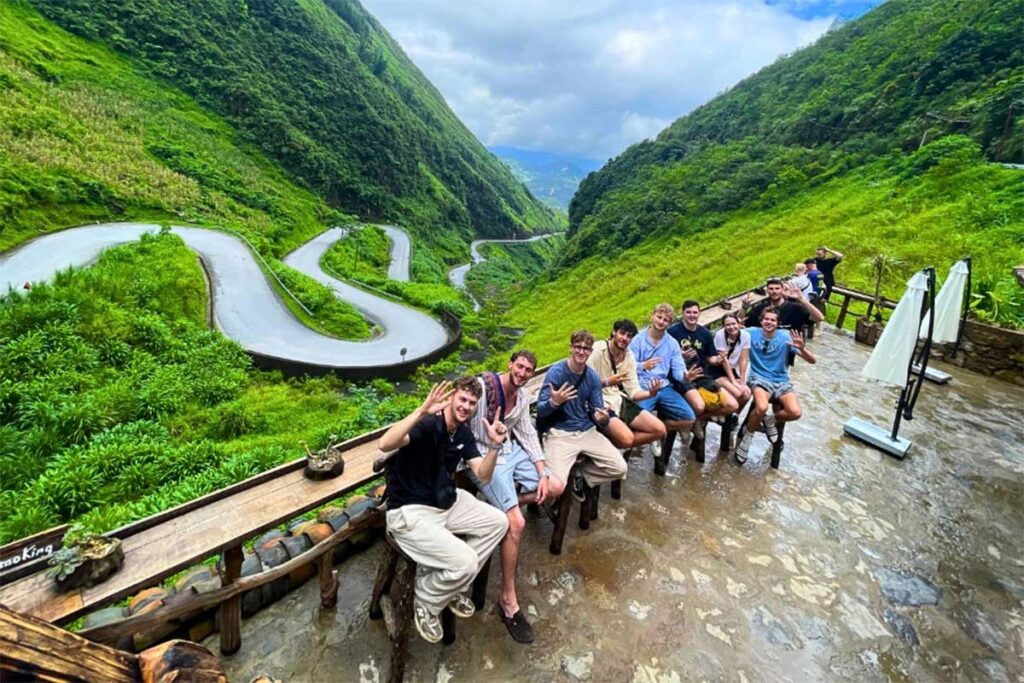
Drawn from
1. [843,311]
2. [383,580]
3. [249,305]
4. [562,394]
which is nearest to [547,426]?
[562,394]

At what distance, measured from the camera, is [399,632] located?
2.84 meters

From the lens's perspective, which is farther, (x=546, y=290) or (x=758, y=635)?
(x=546, y=290)

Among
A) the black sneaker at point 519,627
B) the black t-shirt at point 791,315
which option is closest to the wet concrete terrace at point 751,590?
the black sneaker at point 519,627

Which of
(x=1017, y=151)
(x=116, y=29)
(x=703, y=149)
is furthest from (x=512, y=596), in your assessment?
(x=116, y=29)

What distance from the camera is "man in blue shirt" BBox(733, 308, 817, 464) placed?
18.3 feet

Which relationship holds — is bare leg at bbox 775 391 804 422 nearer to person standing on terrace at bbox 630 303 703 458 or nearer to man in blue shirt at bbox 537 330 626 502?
person standing on terrace at bbox 630 303 703 458

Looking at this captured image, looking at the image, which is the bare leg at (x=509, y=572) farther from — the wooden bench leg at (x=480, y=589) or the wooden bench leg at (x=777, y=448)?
the wooden bench leg at (x=777, y=448)

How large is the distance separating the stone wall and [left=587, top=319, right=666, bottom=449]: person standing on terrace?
876 centimetres

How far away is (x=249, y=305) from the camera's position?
21.5 m

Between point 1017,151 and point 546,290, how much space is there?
27.6 m

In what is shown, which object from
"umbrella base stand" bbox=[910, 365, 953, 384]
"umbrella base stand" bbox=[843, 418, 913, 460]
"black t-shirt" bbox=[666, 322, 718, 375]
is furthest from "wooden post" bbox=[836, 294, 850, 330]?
"black t-shirt" bbox=[666, 322, 718, 375]

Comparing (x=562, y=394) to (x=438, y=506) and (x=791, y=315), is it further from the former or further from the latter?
(x=791, y=315)

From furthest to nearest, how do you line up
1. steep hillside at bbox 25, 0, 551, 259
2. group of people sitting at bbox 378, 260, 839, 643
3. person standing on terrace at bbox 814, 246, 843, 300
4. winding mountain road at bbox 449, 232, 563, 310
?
winding mountain road at bbox 449, 232, 563, 310
steep hillside at bbox 25, 0, 551, 259
person standing on terrace at bbox 814, 246, 843, 300
group of people sitting at bbox 378, 260, 839, 643

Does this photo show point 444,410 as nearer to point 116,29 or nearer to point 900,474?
point 900,474
